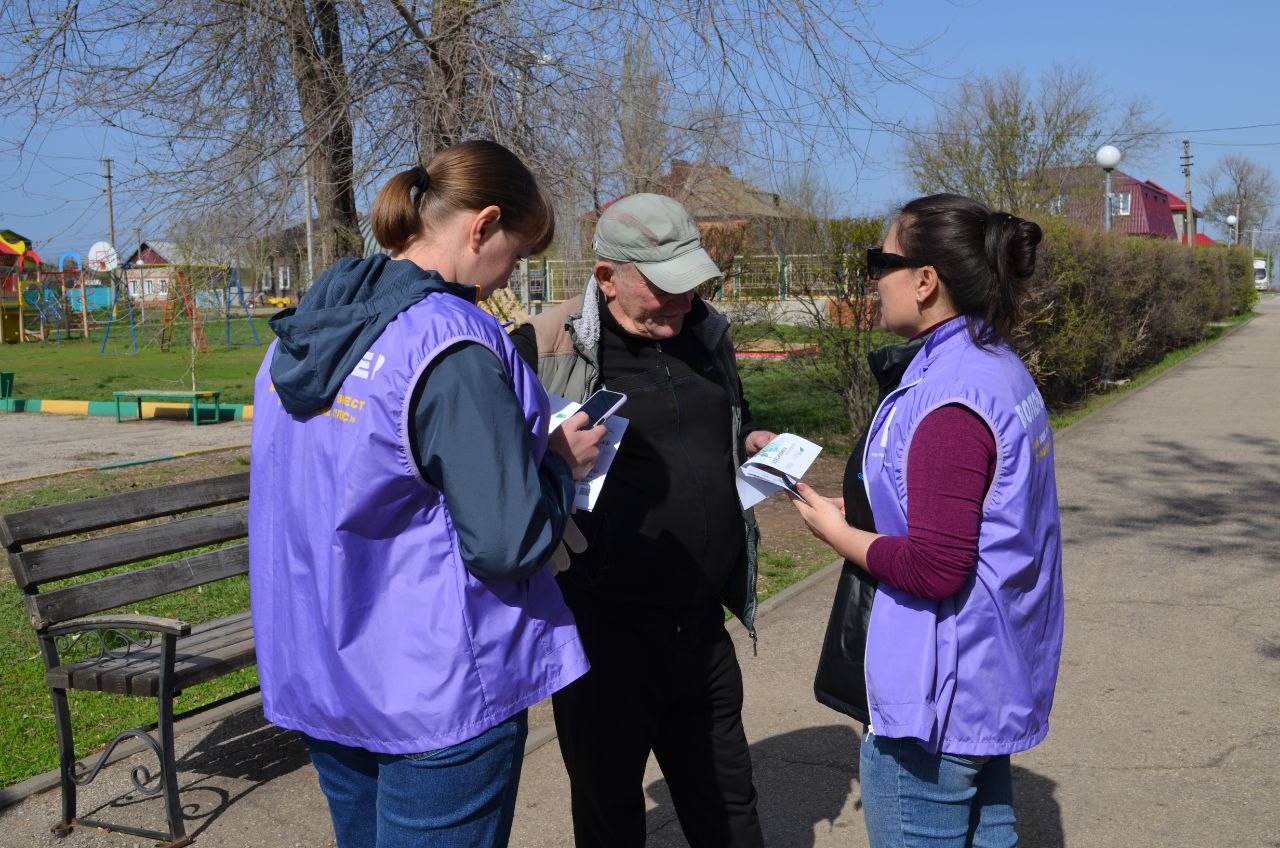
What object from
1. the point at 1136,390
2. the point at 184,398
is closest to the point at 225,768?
the point at 184,398

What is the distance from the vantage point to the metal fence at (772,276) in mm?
10023

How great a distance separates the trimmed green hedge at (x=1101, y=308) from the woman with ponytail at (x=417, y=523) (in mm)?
11173

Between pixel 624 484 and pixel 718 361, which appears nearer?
pixel 624 484

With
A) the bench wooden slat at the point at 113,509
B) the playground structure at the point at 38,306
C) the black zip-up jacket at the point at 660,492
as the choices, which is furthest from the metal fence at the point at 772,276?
the playground structure at the point at 38,306

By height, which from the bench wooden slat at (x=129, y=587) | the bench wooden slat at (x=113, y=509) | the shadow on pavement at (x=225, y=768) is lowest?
the shadow on pavement at (x=225, y=768)

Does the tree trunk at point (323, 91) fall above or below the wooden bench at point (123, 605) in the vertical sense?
Result: above

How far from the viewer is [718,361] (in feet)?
10.1

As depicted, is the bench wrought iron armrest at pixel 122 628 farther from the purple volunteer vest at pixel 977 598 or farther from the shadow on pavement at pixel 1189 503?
the shadow on pavement at pixel 1189 503

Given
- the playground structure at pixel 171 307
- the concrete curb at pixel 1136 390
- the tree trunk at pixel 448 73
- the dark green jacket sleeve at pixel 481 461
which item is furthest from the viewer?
the playground structure at pixel 171 307

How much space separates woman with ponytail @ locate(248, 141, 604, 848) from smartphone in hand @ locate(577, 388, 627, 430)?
286 mm

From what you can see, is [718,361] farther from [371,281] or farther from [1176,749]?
[1176,749]

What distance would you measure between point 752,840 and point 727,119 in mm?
4173

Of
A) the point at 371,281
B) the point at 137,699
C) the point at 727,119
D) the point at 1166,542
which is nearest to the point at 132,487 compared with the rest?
the point at 137,699

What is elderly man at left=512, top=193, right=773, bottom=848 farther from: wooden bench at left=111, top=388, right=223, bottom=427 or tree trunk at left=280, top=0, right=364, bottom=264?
wooden bench at left=111, top=388, right=223, bottom=427
